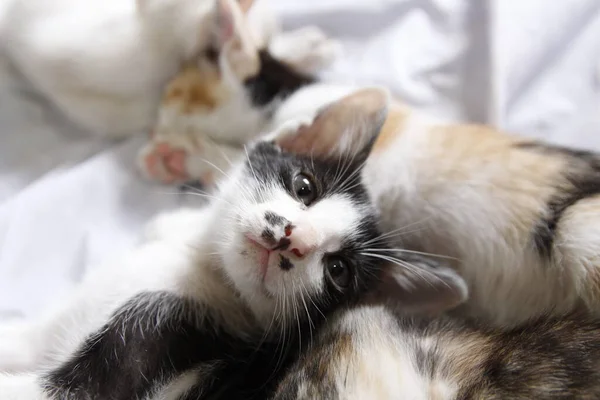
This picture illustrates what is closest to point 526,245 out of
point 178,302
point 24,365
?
point 178,302

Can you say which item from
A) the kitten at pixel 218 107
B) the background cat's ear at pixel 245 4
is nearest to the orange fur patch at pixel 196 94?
the kitten at pixel 218 107

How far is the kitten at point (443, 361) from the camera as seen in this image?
0.91m

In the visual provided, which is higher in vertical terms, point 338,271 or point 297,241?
point 297,241

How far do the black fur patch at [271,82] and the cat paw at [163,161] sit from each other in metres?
0.27

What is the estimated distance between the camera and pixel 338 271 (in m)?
1.16

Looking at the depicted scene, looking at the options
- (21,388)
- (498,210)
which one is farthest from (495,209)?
(21,388)

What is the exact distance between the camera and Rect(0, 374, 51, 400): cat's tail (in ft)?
3.43

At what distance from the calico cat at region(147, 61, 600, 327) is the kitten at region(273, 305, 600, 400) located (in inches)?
5.6

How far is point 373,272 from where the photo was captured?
1.22 m

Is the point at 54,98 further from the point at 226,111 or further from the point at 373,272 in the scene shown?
the point at 373,272

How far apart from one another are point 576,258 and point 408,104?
0.79 m

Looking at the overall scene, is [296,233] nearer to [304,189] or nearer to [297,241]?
[297,241]

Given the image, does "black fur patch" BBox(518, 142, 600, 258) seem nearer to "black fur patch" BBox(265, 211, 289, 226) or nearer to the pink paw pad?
"black fur patch" BBox(265, 211, 289, 226)

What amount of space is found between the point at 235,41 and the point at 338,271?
0.80m
